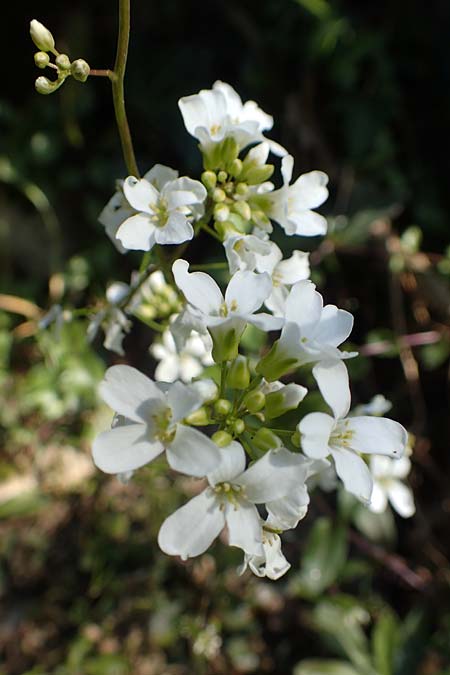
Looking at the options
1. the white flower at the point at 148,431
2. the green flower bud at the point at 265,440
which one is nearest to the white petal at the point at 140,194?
the white flower at the point at 148,431

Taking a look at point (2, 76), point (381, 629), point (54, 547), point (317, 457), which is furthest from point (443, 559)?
point (2, 76)

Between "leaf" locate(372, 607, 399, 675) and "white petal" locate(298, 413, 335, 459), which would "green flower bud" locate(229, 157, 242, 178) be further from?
"leaf" locate(372, 607, 399, 675)

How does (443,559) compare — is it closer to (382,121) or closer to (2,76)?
(382,121)

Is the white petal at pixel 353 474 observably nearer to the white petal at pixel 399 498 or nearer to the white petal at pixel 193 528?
the white petal at pixel 193 528

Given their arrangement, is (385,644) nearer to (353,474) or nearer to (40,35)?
(353,474)

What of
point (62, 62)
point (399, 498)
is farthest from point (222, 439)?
point (399, 498)
